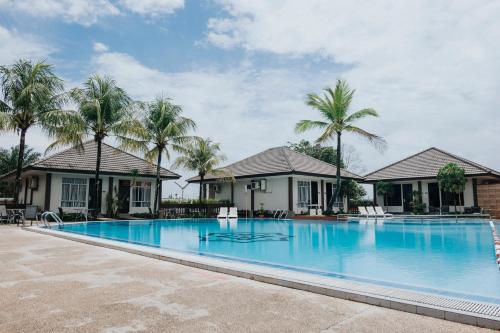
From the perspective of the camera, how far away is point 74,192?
21.9m

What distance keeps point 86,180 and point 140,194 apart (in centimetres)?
359

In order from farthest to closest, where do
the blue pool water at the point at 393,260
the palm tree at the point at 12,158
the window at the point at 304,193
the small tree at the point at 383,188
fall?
the palm tree at the point at 12,158 → the small tree at the point at 383,188 → the window at the point at 304,193 → the blue pool water at the point at 393,260

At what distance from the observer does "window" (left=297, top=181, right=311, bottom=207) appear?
2544cm

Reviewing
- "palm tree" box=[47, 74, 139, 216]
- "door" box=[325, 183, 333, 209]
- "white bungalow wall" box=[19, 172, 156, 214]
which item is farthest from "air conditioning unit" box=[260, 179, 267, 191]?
"palm tree" box=[47, 74, 139, 216]

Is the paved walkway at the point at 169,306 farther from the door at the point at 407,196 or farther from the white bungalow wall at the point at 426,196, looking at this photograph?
the door at the point at 407,196

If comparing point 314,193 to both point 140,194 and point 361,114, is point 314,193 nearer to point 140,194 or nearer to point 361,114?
point 361,114

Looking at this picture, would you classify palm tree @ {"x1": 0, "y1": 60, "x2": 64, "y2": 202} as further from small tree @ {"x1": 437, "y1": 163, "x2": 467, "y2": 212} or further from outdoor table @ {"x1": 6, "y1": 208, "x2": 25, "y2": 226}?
small tree @ {"x1": 437, "y1": 163, "x2": 467, "y2": 212}

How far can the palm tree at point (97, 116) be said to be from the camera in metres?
19.2

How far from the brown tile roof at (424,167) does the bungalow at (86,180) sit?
53.1ft

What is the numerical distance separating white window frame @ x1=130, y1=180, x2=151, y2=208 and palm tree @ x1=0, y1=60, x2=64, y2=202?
710 cm

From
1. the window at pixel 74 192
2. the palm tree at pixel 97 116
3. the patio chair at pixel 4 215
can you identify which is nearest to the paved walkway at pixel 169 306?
the patio chair at pixel 4 215

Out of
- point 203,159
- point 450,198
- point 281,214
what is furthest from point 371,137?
point 203,159

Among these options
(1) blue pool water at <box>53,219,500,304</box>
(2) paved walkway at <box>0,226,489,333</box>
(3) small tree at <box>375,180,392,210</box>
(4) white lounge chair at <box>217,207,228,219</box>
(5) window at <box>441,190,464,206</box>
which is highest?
(3) small tree at <box>375,180,392,210</box>

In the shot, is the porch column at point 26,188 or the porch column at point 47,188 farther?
the porch column at point 26,188
